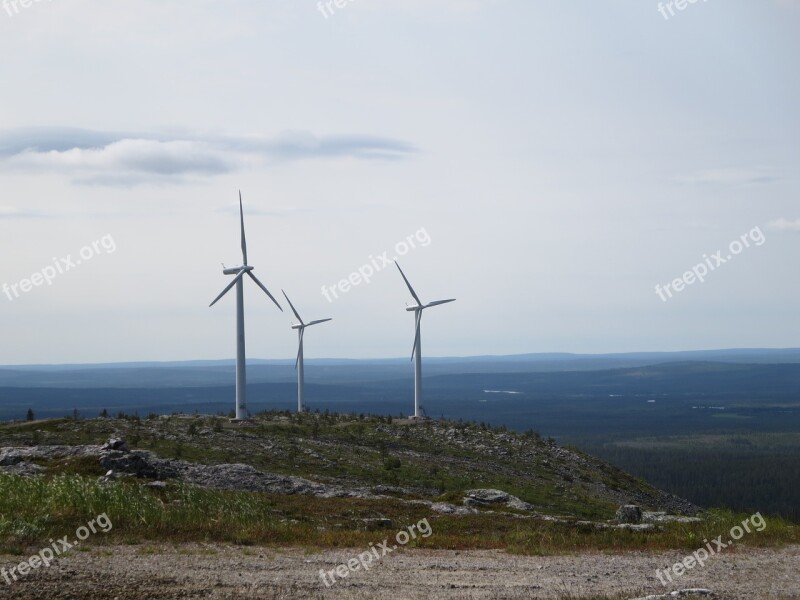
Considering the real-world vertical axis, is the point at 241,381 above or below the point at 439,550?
above

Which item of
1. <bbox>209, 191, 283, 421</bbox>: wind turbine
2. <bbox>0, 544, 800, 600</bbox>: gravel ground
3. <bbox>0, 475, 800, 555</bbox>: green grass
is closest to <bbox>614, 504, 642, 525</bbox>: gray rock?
<bbox>0, 475, 800, 555</bbox>: green grass

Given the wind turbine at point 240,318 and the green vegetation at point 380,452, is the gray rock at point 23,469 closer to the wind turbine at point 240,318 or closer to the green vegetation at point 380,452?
the green vegetation at point 380,452

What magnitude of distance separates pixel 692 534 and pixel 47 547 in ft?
53.7

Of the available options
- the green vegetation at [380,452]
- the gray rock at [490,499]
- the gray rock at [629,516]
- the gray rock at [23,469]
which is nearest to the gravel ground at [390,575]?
the gray rock at [629,516]

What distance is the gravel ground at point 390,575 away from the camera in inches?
703

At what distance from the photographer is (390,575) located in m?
20.0

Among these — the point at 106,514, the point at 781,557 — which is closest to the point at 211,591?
the point at 106,514

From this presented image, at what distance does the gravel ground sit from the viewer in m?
17.8

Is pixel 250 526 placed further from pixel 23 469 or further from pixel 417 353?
pixel 417 353

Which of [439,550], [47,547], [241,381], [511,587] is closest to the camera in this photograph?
[511,587]

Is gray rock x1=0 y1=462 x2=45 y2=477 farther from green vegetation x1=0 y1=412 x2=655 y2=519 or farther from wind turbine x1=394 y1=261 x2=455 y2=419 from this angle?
wind turbine x1=394 y1=261 x2=455 y2=419

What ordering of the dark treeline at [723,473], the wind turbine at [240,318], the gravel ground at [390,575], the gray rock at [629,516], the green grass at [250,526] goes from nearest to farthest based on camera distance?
the gravel ground at [390,575]
the green grass at [250,526]
the gray rock at [629,516]
the wind turbine at [240,318]
the dark treeline at [723,473]

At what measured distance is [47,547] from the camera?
22.1 m

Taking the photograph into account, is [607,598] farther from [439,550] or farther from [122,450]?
[122,450]
